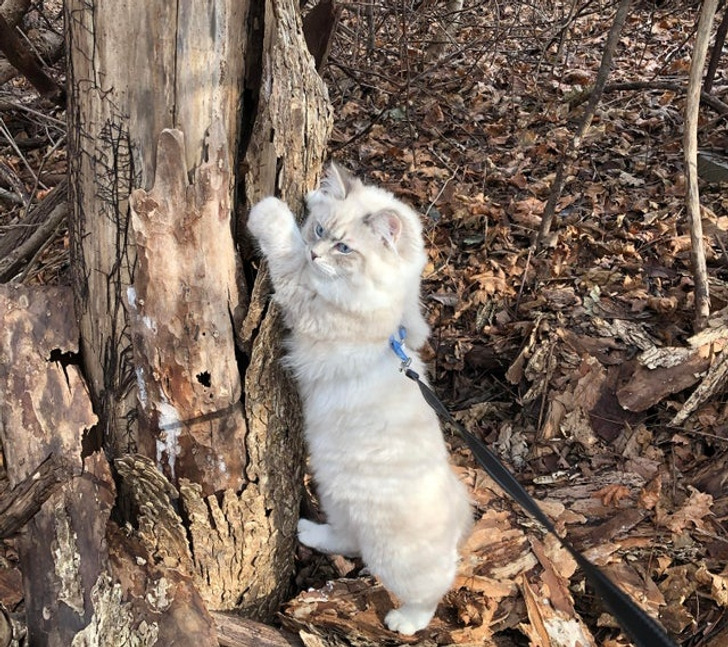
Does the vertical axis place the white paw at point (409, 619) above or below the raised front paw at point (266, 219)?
below

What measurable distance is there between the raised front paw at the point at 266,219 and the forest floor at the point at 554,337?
59.5 inches

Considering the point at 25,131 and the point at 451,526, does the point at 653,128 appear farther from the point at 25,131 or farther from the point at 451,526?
the point at 25,131

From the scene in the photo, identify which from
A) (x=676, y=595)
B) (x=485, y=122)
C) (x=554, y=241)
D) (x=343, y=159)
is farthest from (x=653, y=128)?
(x=676, y=595)

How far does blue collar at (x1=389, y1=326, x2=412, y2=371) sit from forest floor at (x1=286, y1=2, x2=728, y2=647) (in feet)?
4.02

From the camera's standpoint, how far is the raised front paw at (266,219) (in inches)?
94.7

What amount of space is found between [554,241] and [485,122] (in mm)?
2782

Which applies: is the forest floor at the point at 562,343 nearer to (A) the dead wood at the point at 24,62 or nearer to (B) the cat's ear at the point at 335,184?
(B) the cat's ear at the point at 335,184

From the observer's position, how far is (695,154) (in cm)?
373

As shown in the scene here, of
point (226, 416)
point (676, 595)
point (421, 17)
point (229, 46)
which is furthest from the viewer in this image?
point (421, 17)

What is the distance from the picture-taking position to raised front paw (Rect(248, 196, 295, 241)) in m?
Result: 2.40

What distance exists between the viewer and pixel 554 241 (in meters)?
5.07

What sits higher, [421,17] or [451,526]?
[421,17]

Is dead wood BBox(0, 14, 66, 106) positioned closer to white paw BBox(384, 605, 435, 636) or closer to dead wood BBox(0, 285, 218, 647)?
dead wood BBox(0, 285, 218, 647)

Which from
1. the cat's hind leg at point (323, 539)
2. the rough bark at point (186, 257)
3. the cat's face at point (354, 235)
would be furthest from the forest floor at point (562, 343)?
the cat's face at point (354, 235)
